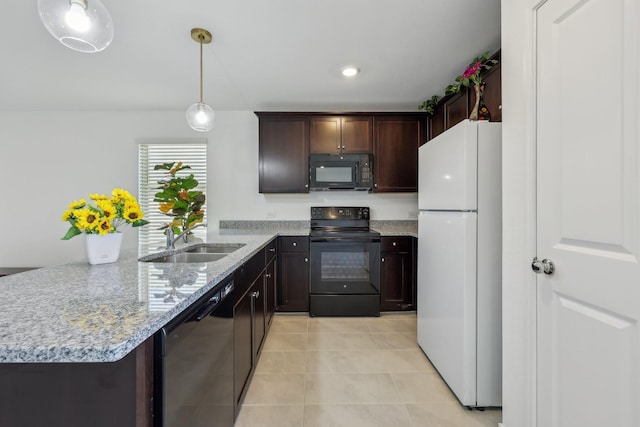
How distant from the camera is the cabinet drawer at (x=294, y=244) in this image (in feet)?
9.71

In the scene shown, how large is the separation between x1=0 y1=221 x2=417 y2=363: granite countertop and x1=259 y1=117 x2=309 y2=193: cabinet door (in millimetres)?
1964

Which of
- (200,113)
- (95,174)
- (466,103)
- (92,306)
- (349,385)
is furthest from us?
(95,174)

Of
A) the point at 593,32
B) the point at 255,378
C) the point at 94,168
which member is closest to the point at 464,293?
the point at 593,32

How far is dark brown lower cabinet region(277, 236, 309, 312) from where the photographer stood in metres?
2.96

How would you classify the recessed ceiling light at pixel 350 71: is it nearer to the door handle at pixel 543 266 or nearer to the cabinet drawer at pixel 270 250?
the cabinet drawer at pixel 270 250

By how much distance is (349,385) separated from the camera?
1812 millimetres

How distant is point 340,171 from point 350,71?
1091 mm

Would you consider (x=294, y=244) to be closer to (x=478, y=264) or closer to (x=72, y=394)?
(x=478, y=264)

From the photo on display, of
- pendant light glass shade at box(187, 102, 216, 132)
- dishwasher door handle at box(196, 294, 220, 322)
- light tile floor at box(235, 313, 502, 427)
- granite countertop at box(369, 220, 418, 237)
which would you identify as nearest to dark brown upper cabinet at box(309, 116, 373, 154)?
granite countertop at box(369, 220, 418, 237)

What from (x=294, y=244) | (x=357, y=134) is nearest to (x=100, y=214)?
(x=294, y=244)

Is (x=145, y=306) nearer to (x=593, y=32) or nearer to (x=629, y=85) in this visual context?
(x=629, y=85)

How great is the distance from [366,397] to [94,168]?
4.08 meters

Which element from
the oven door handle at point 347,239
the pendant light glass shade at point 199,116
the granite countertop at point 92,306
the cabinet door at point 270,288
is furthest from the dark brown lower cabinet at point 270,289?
the pendant light glass shade at point 199,116

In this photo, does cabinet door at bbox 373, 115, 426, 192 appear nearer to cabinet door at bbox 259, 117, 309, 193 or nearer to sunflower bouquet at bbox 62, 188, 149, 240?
cabinet door at bbox 259, 117, 309, 193
